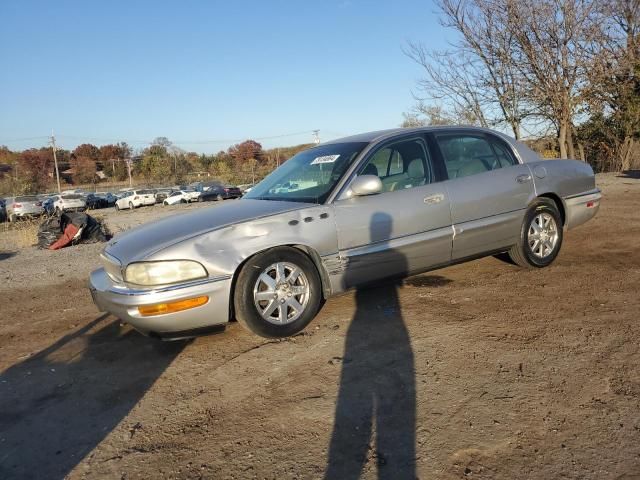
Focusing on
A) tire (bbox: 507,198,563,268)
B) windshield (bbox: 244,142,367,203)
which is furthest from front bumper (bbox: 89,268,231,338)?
tire (bbox: 507,198,563,268)

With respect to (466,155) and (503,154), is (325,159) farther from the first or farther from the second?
(503,154)

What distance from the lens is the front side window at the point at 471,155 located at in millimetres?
4672

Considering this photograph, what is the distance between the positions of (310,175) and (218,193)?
1569 inches

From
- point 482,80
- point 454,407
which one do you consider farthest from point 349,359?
point 482,80

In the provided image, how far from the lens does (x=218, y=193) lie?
142 feet

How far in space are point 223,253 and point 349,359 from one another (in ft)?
3.83

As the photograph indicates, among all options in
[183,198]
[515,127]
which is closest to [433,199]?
[515,127]

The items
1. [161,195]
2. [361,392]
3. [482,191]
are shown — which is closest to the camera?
[361,392]

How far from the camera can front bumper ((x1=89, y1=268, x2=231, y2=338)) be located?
11.0ft

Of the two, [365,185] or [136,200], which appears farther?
[136,200]

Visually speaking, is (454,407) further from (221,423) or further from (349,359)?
(221,423)

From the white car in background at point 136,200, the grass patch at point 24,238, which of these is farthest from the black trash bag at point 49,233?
the white car in background at point 136,200

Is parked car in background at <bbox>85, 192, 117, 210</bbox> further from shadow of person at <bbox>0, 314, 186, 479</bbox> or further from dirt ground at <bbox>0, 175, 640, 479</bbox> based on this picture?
shadow of person at <bbox>0, 314, 186, 479</bbox>

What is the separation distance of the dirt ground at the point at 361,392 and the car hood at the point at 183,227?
794 millimetres
